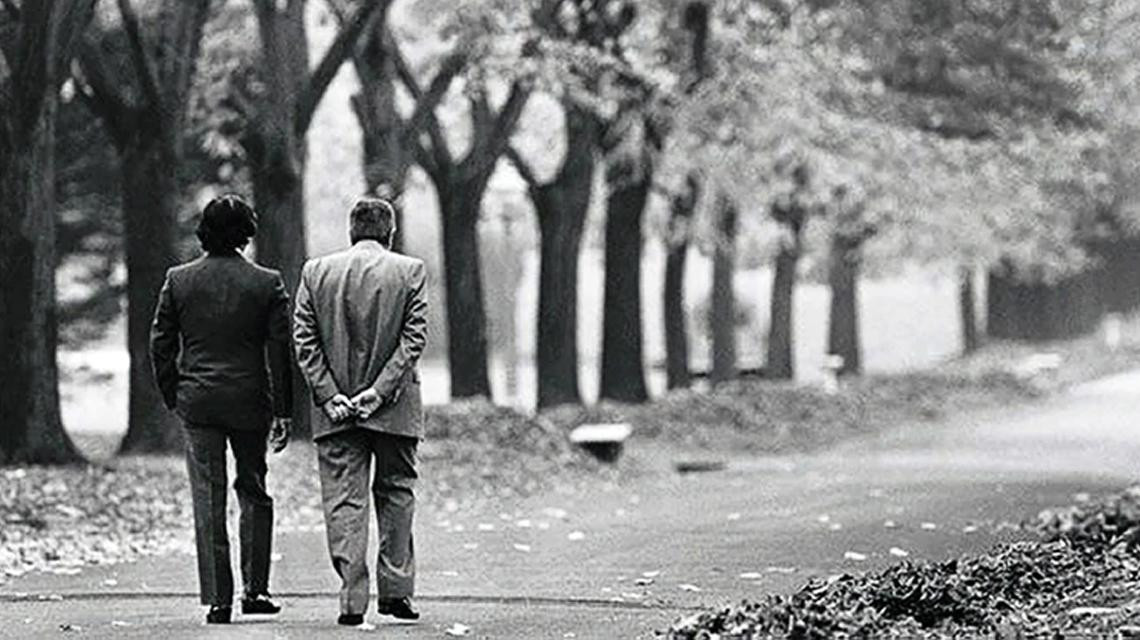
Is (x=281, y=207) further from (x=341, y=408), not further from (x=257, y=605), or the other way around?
(x=341, y=408)

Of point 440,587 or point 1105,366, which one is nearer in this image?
point 440,587

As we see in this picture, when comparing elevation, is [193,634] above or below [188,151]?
below

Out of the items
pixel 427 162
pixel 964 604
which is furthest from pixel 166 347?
pixel 427 162

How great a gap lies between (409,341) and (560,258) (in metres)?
22.1

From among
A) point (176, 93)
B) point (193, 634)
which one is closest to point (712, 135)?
point (176, 93)

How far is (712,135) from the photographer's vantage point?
116ft

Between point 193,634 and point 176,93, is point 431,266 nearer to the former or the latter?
point 176,93

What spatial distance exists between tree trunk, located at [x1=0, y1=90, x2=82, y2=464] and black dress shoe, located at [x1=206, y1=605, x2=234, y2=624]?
30.3ft

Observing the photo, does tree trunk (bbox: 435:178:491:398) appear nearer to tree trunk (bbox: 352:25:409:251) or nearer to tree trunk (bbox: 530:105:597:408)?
tree trunk (bbox: 530:105:597:408)

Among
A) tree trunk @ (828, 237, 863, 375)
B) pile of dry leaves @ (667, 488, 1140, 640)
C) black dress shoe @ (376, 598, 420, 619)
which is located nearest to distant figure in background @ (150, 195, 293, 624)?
black dress shoe @ (376, 598, 420, 619)

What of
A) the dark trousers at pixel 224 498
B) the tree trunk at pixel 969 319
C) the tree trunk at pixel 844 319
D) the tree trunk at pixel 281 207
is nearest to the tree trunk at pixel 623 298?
the tree trunk at pixel 281 207

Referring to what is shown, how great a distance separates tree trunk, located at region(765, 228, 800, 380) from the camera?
1870 inches

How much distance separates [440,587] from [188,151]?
787 inches

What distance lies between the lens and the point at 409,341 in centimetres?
1307
